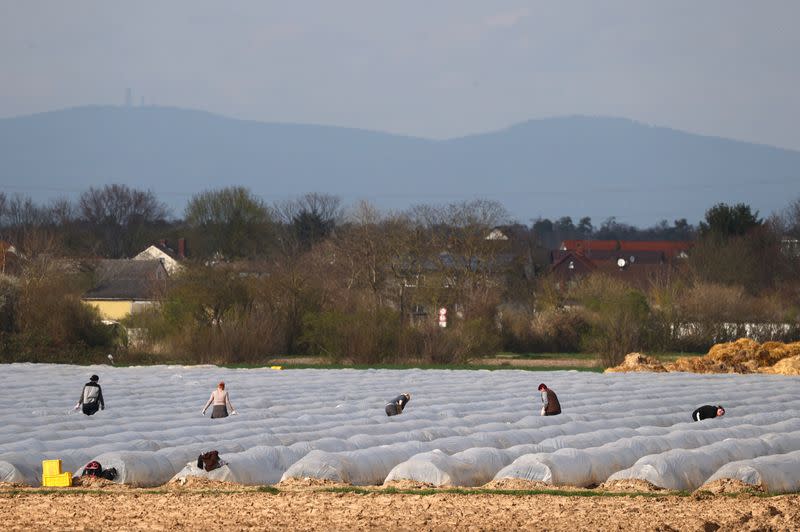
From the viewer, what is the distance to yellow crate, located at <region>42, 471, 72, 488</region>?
46.3 ft

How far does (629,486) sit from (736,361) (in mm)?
21634

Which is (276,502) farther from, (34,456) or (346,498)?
(34,456)

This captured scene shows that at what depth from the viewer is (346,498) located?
41.6 ft

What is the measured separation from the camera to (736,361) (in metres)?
34.2

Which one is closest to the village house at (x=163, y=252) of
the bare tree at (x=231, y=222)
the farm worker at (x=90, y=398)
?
the bare tree at (x=231, y=222)

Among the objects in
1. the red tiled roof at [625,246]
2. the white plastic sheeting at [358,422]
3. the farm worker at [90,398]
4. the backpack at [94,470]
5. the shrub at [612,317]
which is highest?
the red tiled roof at [625,246]

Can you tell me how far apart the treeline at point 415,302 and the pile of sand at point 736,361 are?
3717mm

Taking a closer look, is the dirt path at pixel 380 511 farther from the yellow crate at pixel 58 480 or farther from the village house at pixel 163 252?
the village house at pixel 163 252

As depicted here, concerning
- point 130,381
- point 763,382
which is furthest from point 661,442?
point 130,381

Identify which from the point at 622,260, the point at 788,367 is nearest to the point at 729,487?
the point at 788,367

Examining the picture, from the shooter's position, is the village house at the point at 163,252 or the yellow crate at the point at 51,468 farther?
→ the village house at the point at 163,252

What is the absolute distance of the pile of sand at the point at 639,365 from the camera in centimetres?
3306

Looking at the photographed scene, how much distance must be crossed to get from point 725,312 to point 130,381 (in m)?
26.4

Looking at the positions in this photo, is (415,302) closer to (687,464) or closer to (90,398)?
(90,398)
